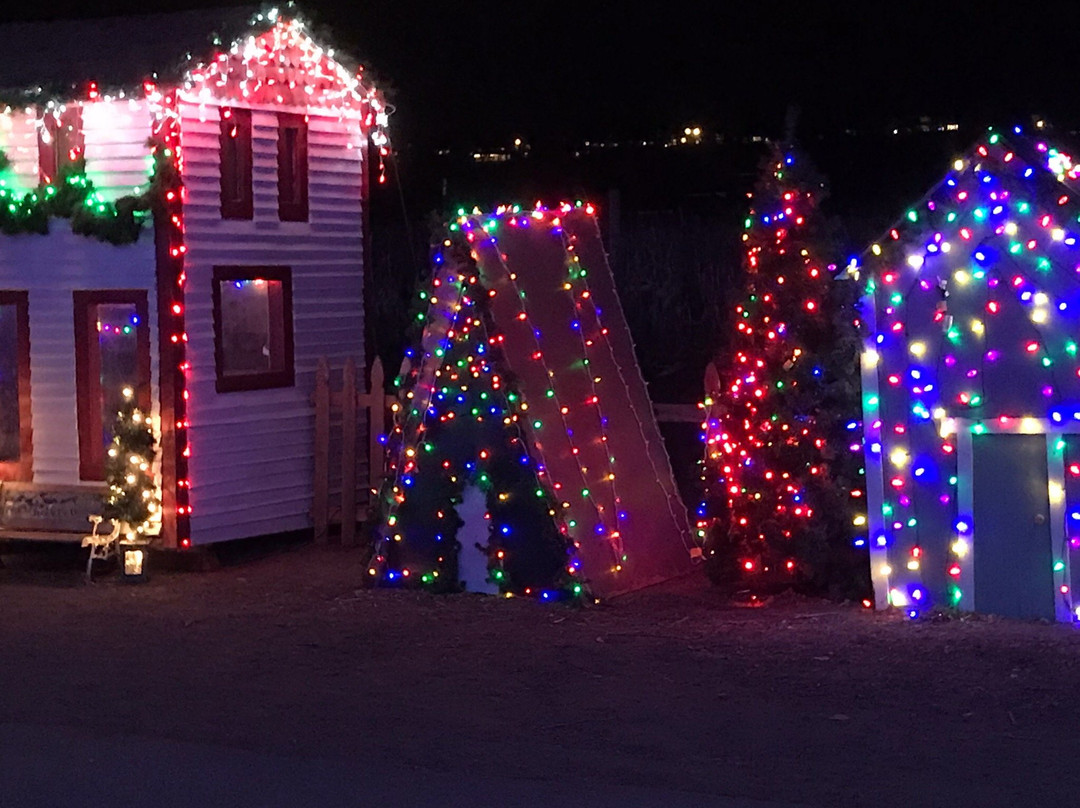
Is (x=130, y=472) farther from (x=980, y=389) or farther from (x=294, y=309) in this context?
(x=980, y=389)

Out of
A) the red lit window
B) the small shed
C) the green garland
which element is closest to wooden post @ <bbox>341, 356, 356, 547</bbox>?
the green garland

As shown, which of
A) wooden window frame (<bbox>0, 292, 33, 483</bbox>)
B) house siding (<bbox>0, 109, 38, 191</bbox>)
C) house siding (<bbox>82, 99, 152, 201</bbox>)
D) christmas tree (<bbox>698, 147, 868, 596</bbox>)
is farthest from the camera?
wooden window frame (<bbox>0, 292, 33, 483</bbox>)

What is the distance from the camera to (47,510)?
13.8 metres

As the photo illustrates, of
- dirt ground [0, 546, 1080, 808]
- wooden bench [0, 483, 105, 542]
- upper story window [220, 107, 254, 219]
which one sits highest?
upper story window [220, 107, 254, 219]

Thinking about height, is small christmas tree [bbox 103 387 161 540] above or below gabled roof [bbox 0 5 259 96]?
below

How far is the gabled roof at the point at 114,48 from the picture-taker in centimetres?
1308

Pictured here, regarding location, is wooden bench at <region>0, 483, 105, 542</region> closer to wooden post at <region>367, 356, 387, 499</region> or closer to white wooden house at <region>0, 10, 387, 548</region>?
white wooden house at <region>0, 10, 387, 548</region>

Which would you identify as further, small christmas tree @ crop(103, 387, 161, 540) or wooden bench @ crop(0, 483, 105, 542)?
wooden bench @ crop(0, 483, 105, 542)

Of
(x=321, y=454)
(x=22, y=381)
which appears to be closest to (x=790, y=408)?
(x=321, y=454)

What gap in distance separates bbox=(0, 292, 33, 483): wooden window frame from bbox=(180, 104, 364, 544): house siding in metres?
1.65

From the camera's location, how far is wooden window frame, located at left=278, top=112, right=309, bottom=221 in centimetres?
1427

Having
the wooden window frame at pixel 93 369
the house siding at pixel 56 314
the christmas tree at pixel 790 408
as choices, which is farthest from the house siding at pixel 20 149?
the christmas tree at pixel 790 408

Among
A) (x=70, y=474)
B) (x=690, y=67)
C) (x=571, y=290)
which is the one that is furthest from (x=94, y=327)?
(x=690, y=67)

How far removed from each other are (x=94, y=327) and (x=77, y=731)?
6092 mm
